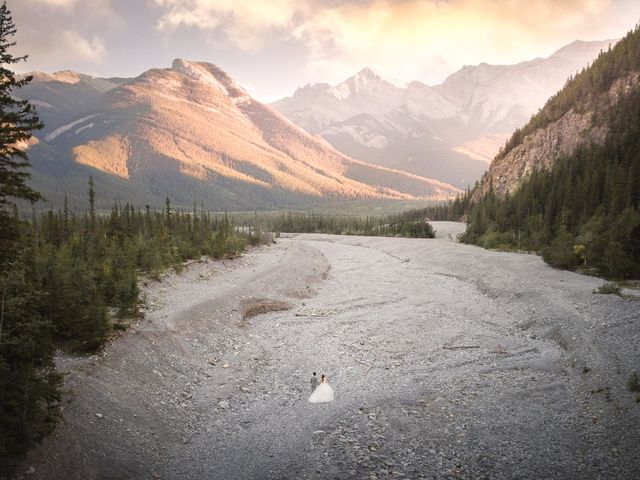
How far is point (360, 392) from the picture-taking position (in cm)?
1527

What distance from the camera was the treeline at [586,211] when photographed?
30688mm

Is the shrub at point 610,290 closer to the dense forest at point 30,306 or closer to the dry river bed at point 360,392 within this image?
the dry river bed at point 360,392

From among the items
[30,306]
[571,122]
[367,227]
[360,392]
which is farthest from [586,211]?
[367,227]

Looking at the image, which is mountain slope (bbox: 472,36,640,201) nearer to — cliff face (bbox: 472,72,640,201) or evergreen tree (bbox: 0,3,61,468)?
cliff face (bbox: 472,72,640,201)

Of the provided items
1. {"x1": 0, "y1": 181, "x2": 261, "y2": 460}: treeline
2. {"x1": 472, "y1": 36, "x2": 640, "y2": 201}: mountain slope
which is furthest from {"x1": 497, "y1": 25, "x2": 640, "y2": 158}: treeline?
{"x1": 0, "y1": 181, "x2": 261, "y2": 460}: treeline

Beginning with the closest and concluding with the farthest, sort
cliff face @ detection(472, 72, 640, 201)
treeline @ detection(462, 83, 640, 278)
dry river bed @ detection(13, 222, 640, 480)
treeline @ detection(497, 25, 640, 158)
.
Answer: dry river bed @ detection(13, 222, 640, 480)
treeline @ detection(462, 83, 640, 278)
cliff face @ detection(472, 72, 640, 201)
treeline @ detection(497, 25, 640, 158)

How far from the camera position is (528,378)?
52.3 feet

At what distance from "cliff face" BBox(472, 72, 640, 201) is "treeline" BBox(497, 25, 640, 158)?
4.40ft

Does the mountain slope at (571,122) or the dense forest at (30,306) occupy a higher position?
the mountain slope at (571,122)

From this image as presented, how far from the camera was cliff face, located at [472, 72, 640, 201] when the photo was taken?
2623 inches

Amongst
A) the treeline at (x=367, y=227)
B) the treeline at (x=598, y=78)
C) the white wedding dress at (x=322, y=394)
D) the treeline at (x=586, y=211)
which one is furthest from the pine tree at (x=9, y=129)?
the treeline at (x=598, y=78)

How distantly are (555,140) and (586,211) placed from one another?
3645cm

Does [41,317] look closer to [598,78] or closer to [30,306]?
[30,306]

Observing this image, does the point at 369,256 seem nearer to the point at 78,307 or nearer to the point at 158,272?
the point at 158,272
